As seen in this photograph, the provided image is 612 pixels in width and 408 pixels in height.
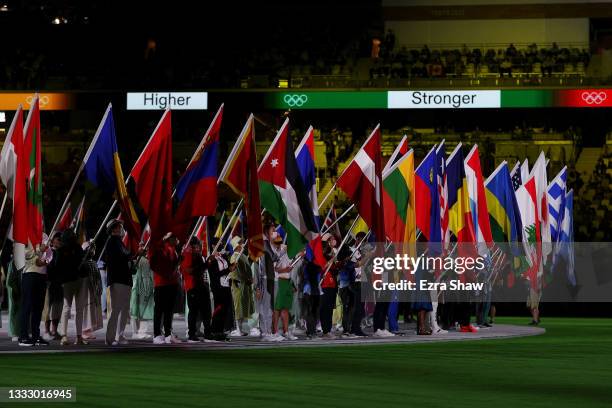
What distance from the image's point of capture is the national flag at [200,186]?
822 inches

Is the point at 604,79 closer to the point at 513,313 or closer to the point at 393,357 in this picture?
the point at 513,313

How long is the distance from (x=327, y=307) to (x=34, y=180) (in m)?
6.23

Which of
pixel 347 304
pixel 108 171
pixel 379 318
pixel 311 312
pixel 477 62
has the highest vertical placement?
pixel 477 62

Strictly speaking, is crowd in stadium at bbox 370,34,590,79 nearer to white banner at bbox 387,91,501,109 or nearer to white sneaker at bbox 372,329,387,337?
white banner at bbox 387,91,501,109

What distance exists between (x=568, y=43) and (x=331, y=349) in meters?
35.5

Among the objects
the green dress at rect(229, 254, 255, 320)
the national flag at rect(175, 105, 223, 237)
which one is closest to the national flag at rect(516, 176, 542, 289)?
the green dress at rect(229, 254, 255, 320)

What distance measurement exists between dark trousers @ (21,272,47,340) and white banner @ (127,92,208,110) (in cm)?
2857

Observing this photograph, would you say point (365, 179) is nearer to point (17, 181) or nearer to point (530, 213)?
point (17, 181)

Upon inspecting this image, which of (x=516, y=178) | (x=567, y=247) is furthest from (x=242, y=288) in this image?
(x=567, y=247)

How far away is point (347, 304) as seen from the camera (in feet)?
78.7

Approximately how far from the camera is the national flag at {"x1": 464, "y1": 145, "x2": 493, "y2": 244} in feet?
94.3

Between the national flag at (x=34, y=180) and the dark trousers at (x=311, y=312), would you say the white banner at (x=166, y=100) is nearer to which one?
the dark trousers at (x=311, y=312)

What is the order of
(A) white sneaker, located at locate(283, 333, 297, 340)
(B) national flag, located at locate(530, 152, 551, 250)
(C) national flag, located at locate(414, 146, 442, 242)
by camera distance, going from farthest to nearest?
(B) national flag, located at locate(530, 152, 551, 250) → (C) national flag, located at locate(414, 146, 442, 242) → (A) white sneaker, located at locate(283, 333, 297, 340)

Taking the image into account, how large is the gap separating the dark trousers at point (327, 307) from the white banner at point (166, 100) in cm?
2529
